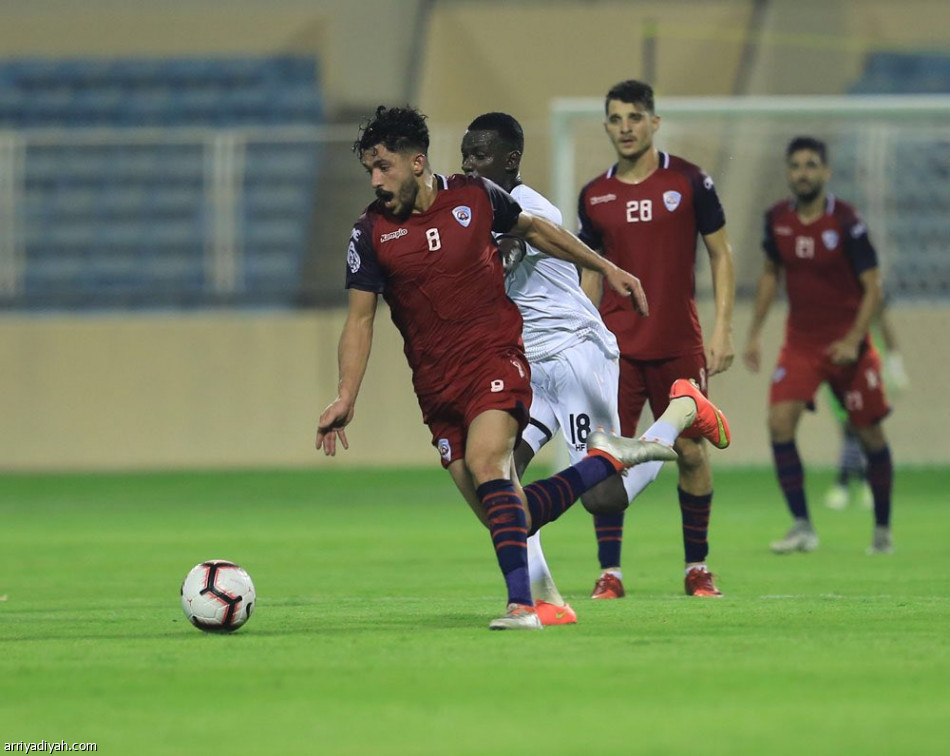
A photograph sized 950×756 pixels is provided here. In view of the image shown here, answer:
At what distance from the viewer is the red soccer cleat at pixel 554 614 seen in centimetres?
670

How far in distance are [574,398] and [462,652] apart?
199cm

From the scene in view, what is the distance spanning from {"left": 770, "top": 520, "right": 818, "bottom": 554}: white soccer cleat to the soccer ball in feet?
15.4

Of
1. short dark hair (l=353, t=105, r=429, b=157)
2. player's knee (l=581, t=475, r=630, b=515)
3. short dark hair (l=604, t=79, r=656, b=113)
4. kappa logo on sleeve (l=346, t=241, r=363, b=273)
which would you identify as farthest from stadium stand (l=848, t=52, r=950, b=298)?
kappa logo on sleeve (l=346, t=241, r=363, b=273)

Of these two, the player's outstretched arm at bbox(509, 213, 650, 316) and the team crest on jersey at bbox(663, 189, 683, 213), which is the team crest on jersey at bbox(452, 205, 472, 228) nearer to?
the player's outstretched arm at bbox(509, 213, 650, 316)

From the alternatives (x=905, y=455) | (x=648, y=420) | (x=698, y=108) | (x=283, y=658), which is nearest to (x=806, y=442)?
(x=905, y=455)

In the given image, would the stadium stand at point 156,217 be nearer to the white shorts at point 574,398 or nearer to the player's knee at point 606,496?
the white shorts at point 574,398

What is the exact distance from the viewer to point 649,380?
8391 mm

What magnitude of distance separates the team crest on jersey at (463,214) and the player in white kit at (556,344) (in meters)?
0.70

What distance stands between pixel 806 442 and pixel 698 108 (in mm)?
4495

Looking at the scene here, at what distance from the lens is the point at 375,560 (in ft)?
33.8

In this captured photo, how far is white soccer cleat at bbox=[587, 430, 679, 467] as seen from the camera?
7035 millimetres

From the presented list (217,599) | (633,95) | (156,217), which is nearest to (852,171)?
(156,217)

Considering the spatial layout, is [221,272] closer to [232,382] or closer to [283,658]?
[232,382]

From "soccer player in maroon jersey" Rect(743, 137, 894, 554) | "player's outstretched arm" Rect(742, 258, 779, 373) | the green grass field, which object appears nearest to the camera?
the green grass field
